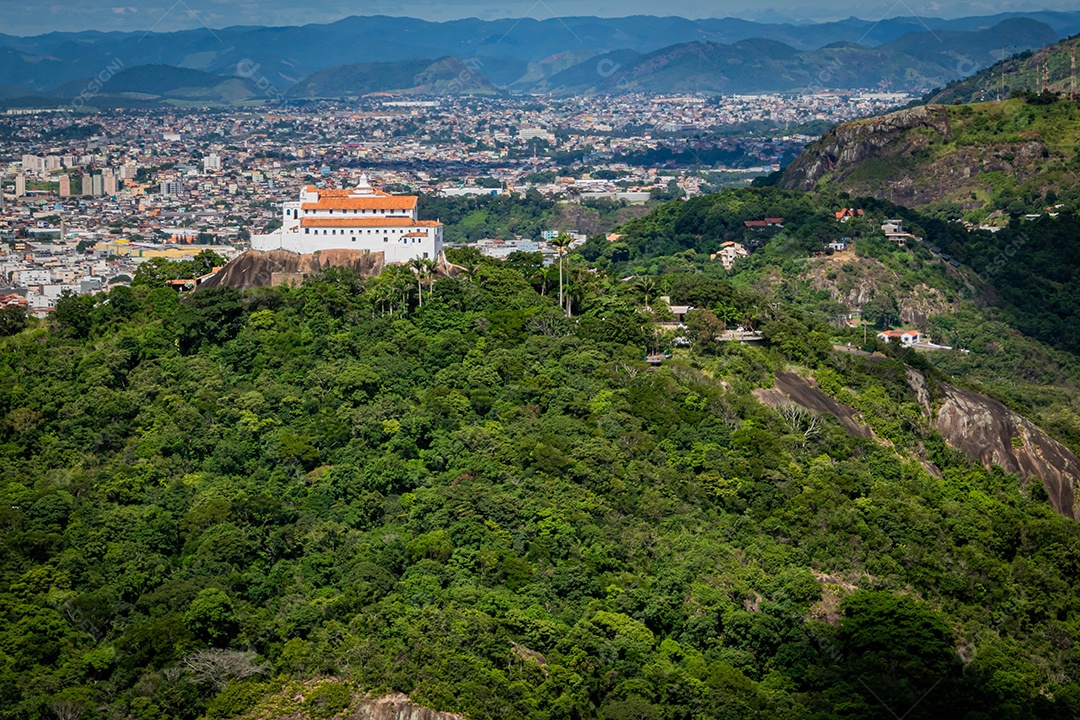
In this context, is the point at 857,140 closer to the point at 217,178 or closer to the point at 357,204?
the point at 217,178

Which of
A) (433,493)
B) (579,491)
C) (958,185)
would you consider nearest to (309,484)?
(433,493)

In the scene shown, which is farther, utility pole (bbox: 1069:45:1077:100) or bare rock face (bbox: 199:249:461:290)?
utility pole (bbox: 1069:45:1077:100)

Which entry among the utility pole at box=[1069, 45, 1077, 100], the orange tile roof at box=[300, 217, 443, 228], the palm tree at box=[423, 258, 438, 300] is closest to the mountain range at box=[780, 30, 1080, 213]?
the utility pole at box=[1069, 45, 1077, 100]

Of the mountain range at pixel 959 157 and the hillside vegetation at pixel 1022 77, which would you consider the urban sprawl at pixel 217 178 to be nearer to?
the mountain range at pixel 959 157

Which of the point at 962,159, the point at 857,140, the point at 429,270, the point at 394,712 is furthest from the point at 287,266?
the point at 857,140

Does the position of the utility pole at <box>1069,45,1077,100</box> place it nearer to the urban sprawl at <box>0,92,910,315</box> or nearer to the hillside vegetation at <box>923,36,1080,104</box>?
the hillside vegetation at <box>923,36,1080,104</box>

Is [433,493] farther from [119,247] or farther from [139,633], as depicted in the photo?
[119,247]
